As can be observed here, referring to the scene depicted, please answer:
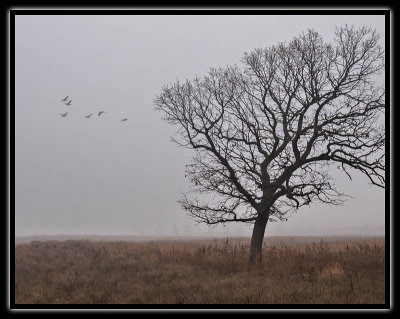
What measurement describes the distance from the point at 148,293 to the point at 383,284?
7271mm

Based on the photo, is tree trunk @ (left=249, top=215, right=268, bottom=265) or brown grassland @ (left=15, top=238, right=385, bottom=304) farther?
tree trunk @ (left=249, top=215, right=268, bottom=265)

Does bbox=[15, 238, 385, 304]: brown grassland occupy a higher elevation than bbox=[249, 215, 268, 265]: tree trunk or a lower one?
lower

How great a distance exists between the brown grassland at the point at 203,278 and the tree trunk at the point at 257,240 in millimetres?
452

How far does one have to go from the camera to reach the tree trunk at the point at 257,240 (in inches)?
608

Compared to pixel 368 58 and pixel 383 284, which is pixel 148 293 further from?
pixel 368 58

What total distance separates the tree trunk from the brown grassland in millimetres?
452

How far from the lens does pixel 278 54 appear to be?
1584 centimetres

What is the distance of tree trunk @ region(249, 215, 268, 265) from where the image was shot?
1545 cm

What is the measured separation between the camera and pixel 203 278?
43.4 ft

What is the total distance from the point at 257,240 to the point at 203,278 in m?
3.58

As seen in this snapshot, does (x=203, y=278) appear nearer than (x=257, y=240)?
Yes

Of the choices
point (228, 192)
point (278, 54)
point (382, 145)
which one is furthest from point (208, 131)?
point (382, 145)
